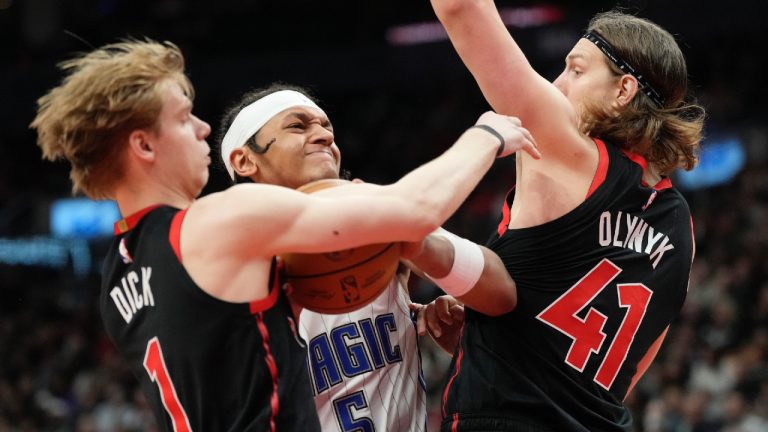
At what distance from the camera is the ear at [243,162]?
4.35m

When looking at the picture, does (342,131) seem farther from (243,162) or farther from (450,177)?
(450,177)

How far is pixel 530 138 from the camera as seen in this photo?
370 centimetres

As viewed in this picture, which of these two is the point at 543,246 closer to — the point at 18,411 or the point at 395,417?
the point at 395,417

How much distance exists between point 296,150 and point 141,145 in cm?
92

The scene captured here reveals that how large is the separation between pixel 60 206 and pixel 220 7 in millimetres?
5698

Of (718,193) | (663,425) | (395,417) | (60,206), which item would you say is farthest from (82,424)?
(395,417)

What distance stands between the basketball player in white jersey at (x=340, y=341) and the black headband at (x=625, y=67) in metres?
1.18

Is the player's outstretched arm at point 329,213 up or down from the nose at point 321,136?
up

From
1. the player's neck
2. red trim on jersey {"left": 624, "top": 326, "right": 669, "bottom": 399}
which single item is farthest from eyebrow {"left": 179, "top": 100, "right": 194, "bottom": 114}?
red trim on jersey {"left": 624, "top": 326, "right": 669, "bottom": 399}

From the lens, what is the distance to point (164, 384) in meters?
3.38

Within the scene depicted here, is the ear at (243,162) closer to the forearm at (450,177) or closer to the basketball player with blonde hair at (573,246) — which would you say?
the basketball player with blonde hair at (573,246)

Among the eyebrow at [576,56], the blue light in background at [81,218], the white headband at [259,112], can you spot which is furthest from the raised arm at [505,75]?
the blue light in background at [81,218]

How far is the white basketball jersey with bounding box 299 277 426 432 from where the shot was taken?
4312 mm

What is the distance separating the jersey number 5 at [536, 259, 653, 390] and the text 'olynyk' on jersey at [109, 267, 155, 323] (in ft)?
4.92
